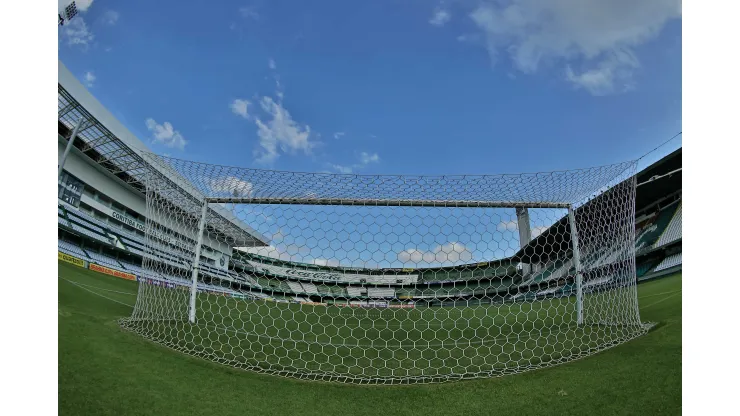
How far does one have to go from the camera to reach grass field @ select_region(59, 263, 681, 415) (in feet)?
4.86

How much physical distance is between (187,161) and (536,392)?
2.52m

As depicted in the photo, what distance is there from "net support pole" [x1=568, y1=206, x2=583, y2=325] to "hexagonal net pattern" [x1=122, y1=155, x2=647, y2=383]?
1cm

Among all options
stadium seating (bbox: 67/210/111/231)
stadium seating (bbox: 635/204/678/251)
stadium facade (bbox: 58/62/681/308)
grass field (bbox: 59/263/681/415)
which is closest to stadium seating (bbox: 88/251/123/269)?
stadium seating (bbox: 67/210/111/231)

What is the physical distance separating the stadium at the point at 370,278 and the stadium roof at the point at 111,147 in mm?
27

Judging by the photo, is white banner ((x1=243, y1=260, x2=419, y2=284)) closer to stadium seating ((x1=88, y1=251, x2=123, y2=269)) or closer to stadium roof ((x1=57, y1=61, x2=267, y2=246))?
stadium roof ((x1=57, y1=61, x2=267, y2=246))

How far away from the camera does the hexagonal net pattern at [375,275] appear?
88.4 inches

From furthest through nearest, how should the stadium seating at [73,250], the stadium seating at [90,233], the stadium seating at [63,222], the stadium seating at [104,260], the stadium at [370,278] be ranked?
the stadium seating at [104,260]
the stadium seating at [90,233]
the stadium seating at [63,222]
the stadium seating at [73,250]
the stadium at [370,278]

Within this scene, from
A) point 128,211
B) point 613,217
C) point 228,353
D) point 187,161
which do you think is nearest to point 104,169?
point 128,211

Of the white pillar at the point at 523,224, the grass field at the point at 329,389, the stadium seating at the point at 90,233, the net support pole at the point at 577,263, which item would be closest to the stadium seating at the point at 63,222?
the stadium seating at the point at 90,233

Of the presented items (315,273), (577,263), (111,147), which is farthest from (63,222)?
(577,263)

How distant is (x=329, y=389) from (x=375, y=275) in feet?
3.58

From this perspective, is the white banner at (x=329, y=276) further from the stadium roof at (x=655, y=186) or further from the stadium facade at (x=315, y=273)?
the stadium roof at (x=655, y=186)

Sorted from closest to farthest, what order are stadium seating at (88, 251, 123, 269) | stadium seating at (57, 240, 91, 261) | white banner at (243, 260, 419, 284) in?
white banner at (243, 260, 419, 284), stadium seating at (57, 240, 91, 261), stadium seating at (88, 251, 123, 269)

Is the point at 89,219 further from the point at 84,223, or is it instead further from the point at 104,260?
the point at 104,260
